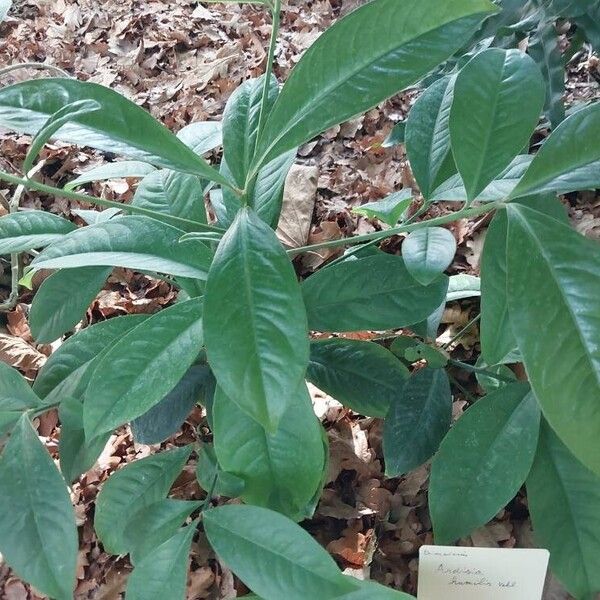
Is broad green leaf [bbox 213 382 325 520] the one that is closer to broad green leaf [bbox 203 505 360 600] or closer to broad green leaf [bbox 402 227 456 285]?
broad green leaf [bbox 203 505 360 600]

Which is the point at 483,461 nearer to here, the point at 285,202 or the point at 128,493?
the point at 128,493

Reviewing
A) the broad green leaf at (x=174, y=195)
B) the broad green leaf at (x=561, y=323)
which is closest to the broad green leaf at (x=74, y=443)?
the broad green leaf at (x=174, y=195)

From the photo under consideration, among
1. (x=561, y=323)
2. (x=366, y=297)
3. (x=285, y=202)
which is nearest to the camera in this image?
(x=561, y=323)

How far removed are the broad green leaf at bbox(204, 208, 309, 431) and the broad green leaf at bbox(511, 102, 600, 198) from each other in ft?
0.77

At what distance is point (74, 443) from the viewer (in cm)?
77

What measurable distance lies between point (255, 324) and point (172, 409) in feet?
1.31

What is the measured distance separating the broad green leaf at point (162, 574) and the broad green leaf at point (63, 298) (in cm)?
37

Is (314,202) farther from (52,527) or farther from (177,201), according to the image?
(52,527)

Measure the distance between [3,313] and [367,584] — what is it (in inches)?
45.9

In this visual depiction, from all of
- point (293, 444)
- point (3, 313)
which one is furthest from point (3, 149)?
point (293, 444)

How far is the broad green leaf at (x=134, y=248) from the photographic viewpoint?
0.68 metres

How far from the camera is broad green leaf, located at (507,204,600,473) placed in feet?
1.61

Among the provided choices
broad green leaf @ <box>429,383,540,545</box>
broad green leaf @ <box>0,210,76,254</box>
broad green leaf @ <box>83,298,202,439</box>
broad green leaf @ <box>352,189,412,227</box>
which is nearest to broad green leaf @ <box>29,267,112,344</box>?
broad green leaf @ <box>0,210,76,254</box>

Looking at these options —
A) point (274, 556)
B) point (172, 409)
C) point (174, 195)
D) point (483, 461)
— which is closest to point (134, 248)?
point (174, 195)
